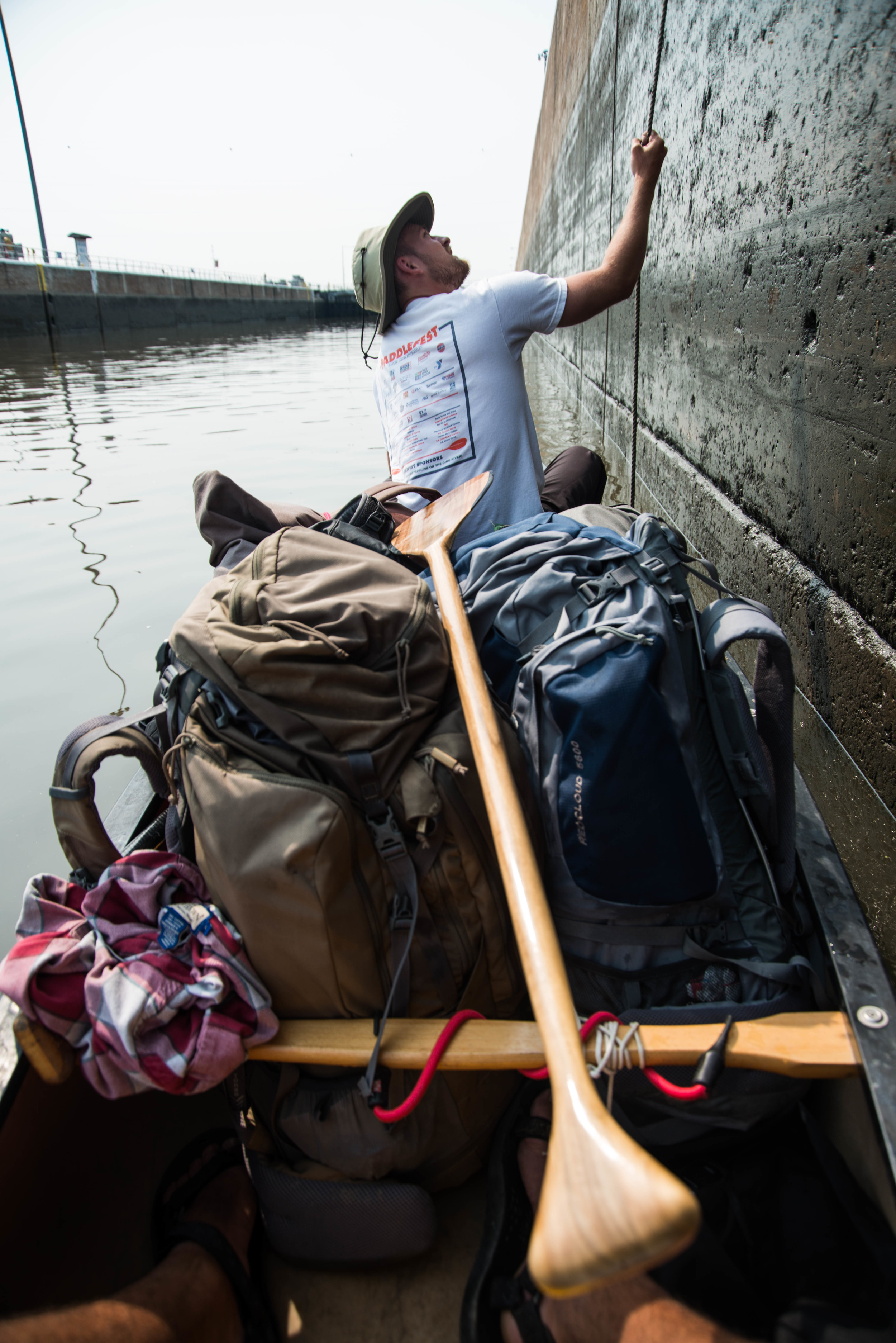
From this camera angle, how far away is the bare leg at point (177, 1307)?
1.05m

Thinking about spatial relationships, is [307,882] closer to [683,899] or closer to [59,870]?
[683,899]

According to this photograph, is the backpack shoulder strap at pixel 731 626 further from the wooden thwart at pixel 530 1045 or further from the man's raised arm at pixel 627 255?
the man's raised arm at pixel 627 255

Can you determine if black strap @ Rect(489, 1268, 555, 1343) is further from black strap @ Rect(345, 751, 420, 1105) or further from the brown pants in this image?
the brown pants

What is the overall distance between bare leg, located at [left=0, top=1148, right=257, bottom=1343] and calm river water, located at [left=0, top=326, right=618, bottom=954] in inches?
53.1

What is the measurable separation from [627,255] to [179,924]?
2328 millimetres

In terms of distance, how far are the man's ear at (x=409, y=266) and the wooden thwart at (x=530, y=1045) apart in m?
2.44

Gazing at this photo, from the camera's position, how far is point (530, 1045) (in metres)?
1.16

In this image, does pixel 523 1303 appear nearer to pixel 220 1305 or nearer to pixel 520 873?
pixel 220 1305

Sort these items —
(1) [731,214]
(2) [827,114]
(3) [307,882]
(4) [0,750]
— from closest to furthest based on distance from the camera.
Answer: (3) [307,882] < (2) [827,114] < (1) [731,214] < (4) [0,750]

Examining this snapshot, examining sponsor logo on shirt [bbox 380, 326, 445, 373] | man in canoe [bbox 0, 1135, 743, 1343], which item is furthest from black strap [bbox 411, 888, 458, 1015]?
sponsor logo on shirt [bbox 380, 326, 445, 373]

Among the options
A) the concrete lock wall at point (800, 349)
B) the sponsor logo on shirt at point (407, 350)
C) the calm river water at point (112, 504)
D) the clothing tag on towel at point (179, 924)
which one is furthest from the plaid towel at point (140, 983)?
the sponsor logo on shirt at point (407, 350)

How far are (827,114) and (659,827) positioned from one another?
1.69 metres

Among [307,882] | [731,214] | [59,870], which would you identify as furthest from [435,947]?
[731,214]

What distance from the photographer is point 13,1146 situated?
1204mm
